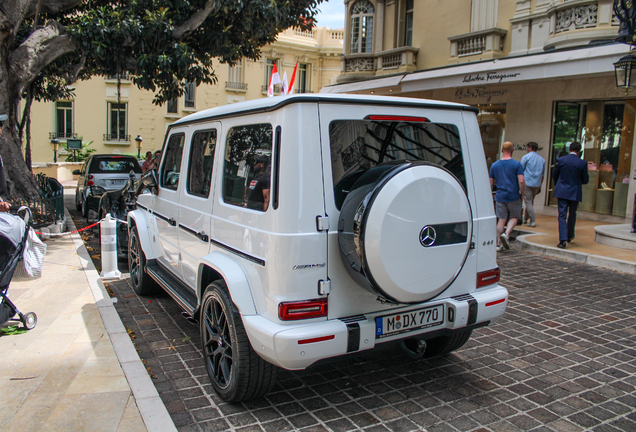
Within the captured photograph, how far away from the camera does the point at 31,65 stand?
9.48 meters

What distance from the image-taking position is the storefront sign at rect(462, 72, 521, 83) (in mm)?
11789

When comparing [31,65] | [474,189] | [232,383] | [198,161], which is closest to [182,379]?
[232,383]

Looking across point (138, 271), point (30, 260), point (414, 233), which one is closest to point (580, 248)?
point (414, 233)

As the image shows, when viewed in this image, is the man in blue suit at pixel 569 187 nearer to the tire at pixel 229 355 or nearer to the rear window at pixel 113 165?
the tire at pixel 229 355

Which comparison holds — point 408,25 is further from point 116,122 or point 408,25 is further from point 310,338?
point 116,122

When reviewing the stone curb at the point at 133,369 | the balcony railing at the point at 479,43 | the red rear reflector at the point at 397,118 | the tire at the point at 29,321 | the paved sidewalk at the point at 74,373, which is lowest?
the paved sidewalk at the point at 74,373

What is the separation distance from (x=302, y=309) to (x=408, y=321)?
77cm

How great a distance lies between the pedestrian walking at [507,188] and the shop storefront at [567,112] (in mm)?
3425

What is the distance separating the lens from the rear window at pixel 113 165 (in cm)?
1256

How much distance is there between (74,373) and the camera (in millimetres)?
3748

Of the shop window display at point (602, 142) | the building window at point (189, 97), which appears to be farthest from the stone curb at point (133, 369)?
the building window at point (189, 97)

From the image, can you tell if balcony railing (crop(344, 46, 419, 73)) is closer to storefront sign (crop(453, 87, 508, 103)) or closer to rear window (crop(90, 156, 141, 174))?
storefront sign (crop(453, 87, 508, 103))

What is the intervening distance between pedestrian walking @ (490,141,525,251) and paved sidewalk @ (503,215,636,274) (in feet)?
1.95

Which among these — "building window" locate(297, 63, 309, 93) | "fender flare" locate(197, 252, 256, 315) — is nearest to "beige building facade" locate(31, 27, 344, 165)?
"building window" locate(297, 63, 309, 93)
